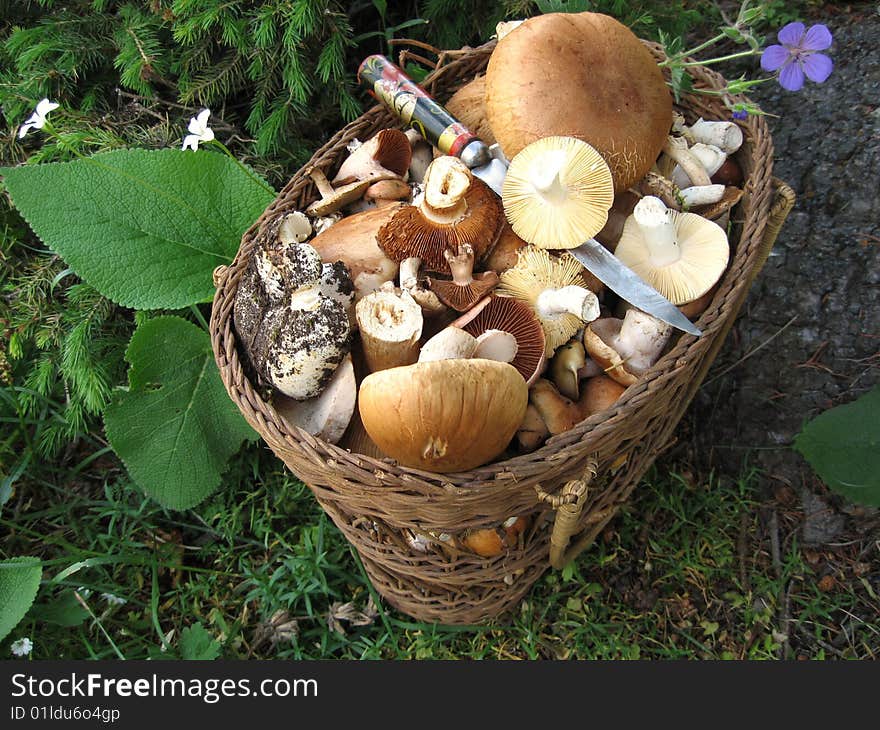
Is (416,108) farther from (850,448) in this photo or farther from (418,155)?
(850,448)

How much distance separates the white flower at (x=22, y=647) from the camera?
6.75 feet

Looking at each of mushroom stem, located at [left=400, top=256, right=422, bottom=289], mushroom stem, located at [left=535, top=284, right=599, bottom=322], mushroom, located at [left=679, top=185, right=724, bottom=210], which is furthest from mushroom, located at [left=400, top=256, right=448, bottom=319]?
mushroom, located at [left=679, top=185, right=724, bottom=210]

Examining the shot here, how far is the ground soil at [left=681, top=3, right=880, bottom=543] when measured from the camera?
2.29m

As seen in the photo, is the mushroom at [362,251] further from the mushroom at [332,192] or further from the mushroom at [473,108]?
the mushroom at [473,108]

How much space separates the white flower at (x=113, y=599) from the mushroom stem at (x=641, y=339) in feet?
5.31

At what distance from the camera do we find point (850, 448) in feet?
6.14

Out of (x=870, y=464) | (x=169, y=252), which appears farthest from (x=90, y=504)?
(x=870, y=464)

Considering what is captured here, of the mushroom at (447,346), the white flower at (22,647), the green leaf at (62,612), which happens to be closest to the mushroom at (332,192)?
the mushroom at (447,346)

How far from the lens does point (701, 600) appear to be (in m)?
2.11

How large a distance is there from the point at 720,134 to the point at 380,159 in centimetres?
87

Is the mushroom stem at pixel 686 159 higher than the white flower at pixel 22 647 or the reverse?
higher

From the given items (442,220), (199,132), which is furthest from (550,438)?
(199,132)

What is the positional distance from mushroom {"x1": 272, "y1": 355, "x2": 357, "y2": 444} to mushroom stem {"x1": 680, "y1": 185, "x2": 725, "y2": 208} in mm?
906

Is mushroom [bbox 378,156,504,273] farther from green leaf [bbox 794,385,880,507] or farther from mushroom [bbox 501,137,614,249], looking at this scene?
green leaf [bbox 794,385,880,507]
